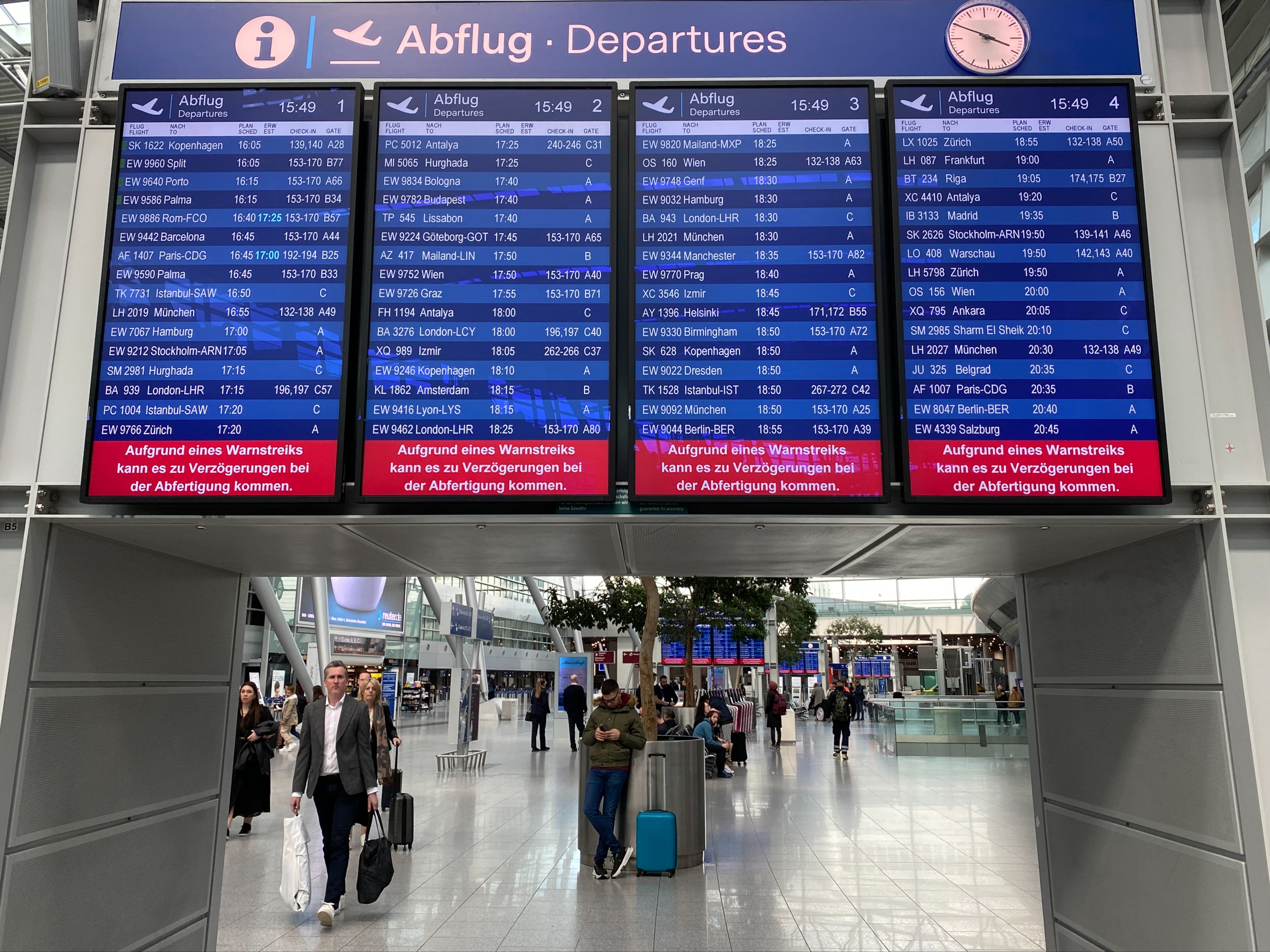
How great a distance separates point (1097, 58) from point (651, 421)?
2337mm

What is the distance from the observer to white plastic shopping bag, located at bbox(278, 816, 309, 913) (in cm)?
682

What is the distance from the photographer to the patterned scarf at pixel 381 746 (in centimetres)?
823

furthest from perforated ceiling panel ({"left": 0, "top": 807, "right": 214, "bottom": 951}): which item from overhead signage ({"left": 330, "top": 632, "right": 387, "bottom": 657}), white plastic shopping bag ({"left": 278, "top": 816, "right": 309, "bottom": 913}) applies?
overhead signage ({"left": 330, "top": 632, "right": 387, "bottom": 657})

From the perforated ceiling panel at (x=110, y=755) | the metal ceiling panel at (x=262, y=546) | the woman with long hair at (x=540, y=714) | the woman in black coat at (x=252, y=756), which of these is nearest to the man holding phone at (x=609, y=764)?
the woman in black coat at (x=252, y=756)

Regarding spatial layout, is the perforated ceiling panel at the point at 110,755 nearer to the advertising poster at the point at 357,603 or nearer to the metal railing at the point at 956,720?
the metal railing at the point at 956,720

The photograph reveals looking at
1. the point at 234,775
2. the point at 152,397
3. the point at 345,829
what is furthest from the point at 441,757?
the point at 152,397

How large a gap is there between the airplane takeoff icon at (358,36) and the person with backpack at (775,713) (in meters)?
23.9

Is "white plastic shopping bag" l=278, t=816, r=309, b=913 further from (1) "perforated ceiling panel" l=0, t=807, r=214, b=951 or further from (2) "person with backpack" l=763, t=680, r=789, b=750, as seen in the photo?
(2) "person with backpack" l=763, t=680, r=789, b=750

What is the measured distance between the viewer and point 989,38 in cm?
352

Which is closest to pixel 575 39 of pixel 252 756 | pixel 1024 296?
pixel 1024 296

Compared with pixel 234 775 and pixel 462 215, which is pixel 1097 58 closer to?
pixel 462 215

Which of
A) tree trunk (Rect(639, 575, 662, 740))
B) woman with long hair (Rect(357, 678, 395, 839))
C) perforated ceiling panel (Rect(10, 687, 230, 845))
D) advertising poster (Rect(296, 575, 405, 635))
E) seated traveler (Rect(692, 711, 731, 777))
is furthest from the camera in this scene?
advertising poster (Rect(296, 575, 405, 635))

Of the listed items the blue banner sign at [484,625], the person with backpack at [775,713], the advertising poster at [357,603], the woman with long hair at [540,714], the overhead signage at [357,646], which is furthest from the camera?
the overhead signage at [357,646]

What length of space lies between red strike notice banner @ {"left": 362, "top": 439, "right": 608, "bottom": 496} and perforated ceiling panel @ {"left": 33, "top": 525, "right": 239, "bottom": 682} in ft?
4.17
